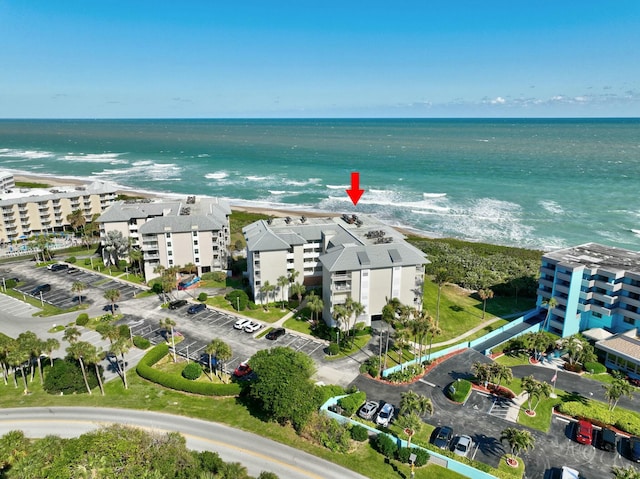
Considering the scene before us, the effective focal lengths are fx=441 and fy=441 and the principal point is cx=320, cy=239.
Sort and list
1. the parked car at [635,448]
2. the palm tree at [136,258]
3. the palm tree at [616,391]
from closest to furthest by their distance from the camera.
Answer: the parked car at [635,448], the palm tree at [616,391], the palm tree at [136,258]

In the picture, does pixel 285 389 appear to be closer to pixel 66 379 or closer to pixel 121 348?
pixel 121 348

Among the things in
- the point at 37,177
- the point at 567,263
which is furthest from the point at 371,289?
the point at 37,177

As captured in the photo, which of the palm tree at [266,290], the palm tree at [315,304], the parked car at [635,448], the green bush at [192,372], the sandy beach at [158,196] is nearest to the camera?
the parked car at [635,448]

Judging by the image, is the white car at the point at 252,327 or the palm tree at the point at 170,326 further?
the white car at the point at 252,327

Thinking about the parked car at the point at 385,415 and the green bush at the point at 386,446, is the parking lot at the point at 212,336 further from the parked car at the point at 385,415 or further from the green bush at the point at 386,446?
the green bush at the point at 386,446

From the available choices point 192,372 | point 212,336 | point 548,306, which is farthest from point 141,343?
point 548,306

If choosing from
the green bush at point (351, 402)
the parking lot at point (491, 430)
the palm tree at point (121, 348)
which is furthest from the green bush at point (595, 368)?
the palm tree at point (121, 348)

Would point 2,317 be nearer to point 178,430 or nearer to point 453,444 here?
point 178,430
